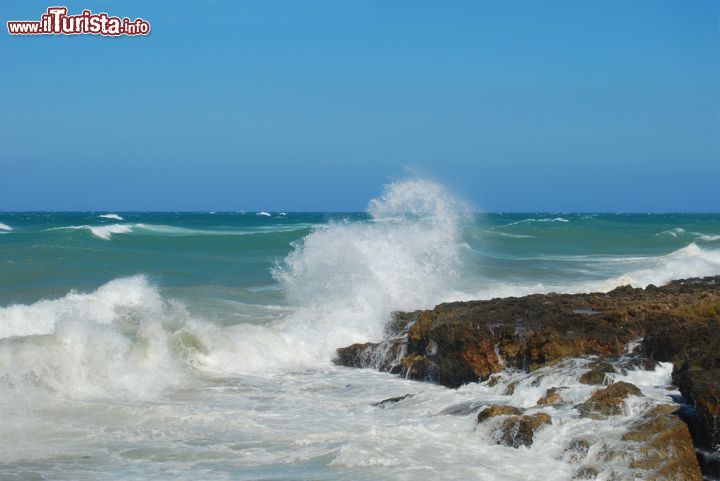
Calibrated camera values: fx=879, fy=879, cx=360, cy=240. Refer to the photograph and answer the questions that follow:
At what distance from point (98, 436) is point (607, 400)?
464cm

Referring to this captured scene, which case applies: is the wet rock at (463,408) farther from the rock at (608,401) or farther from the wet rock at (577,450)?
the wet rock at (577,450)

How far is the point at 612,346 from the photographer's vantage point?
33.2 ft

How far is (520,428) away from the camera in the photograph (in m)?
7.41

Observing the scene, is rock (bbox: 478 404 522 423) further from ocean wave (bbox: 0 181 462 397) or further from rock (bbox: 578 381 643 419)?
ocean wave (bbox: 0 181 462 397)

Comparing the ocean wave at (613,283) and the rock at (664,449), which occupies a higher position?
the ocean wave at (613,283)

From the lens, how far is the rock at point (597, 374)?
28.2 feet

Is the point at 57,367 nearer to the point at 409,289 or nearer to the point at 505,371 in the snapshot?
the point at 505,371

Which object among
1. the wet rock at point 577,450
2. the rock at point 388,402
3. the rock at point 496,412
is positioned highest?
the rock at point 496,412

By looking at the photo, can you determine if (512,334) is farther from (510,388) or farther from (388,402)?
(388,402)

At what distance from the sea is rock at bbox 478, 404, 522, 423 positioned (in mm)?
144

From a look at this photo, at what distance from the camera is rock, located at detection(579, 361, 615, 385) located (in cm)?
859

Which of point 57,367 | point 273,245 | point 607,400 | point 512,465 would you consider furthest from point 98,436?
point 273,245

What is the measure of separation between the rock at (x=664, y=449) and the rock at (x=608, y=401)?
0.47m

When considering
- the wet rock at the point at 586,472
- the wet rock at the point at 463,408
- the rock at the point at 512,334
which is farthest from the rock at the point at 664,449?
the rock at the point at 512,334
